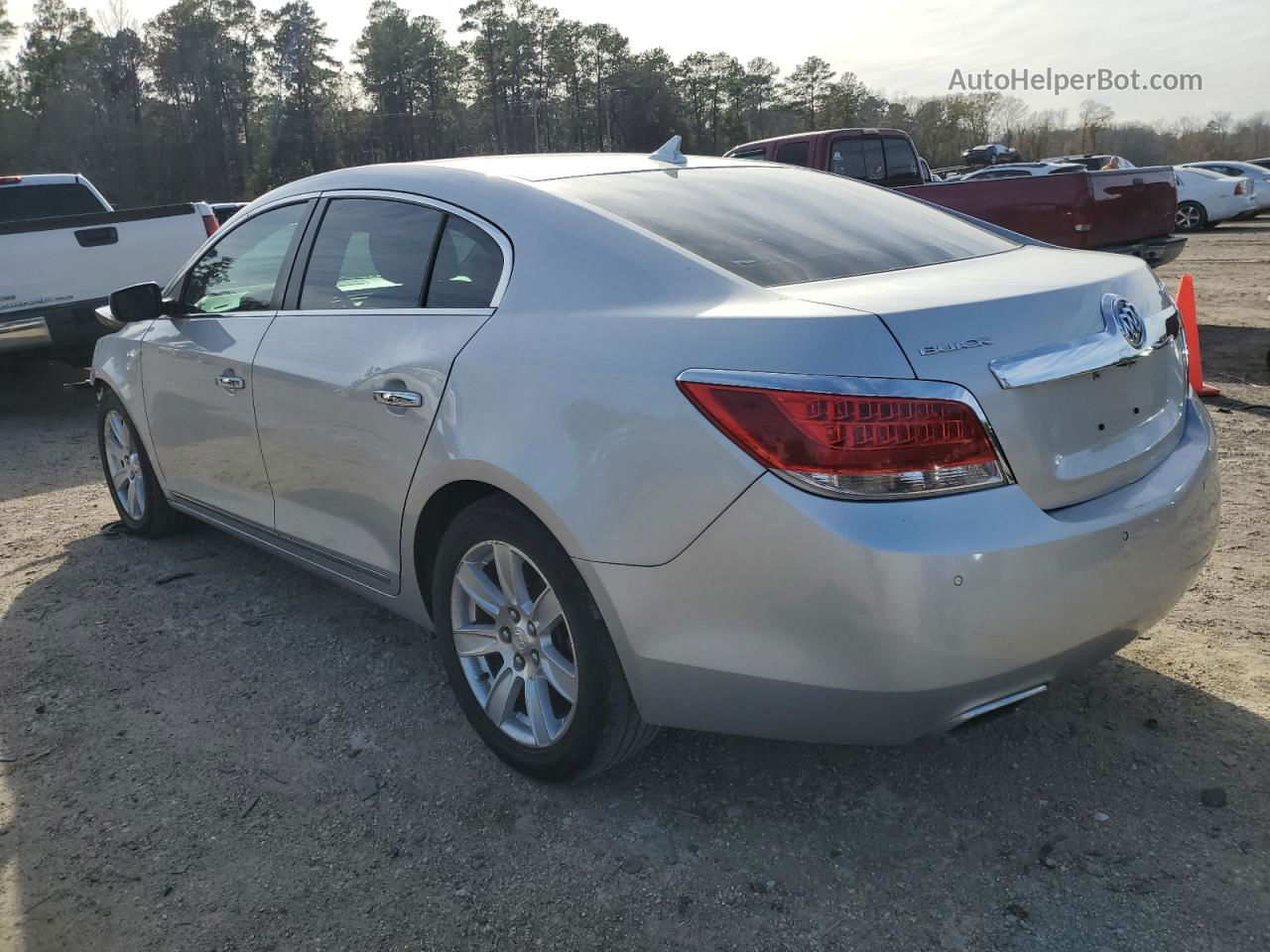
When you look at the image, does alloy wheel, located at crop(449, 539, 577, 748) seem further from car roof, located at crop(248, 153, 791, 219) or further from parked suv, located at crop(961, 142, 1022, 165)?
parked suv, located at crop(961, 142, 1022, 165)

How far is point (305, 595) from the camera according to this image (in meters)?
4.48

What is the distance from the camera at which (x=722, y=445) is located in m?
2.22

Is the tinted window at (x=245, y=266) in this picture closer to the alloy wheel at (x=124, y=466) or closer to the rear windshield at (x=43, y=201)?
the alloy wheel at (x=124, y=466)

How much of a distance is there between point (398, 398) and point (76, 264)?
634cm

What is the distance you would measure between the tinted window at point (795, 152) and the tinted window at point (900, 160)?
1.12 m

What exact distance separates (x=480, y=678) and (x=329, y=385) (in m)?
1.03

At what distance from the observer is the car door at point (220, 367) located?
12.7ft

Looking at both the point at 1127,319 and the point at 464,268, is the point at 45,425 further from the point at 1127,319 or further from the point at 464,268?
the point at 1127,319

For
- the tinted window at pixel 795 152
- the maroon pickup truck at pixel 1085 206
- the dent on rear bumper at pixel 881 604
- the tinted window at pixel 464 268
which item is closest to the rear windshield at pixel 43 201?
the tinted window at pixel 795 152

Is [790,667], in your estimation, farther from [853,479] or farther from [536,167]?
[536,167]

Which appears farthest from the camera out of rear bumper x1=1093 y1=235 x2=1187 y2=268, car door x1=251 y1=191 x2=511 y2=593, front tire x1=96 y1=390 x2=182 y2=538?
rear bumper x1=1093 y1=235 x2=1187 y2=268

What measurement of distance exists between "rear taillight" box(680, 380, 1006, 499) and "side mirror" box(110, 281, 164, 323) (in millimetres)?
3285

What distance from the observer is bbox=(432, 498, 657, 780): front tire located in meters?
2.62

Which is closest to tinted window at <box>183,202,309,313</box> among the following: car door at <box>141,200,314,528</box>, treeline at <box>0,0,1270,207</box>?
car door at <box>141,200,314,528</box>
